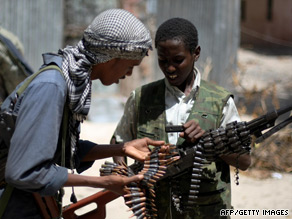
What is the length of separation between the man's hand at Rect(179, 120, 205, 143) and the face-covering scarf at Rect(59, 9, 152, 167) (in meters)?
0.55

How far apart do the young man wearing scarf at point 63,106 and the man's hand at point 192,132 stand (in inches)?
6.1

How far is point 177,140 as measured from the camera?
2914 millimetres

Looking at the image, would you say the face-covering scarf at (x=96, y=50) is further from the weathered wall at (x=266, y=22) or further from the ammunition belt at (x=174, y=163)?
the weathered wall at (x=266, y=22)

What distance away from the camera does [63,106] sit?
2135 mm

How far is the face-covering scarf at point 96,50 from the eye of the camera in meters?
2.23

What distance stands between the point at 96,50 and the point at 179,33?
2.76 feet

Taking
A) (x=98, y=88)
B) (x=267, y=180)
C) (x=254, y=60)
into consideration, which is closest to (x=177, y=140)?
(x=267, y=180)

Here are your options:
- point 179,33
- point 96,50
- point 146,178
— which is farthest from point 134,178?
point 179,33

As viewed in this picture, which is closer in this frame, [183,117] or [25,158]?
[25,158]

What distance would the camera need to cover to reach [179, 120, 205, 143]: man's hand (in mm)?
2664

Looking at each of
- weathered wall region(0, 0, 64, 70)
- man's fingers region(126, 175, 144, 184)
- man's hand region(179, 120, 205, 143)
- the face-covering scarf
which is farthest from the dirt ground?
the face-covering scarf

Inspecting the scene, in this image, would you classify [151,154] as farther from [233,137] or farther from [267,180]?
[267,180]

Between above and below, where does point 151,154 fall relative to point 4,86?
below

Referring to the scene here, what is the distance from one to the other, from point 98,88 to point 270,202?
198 inches
